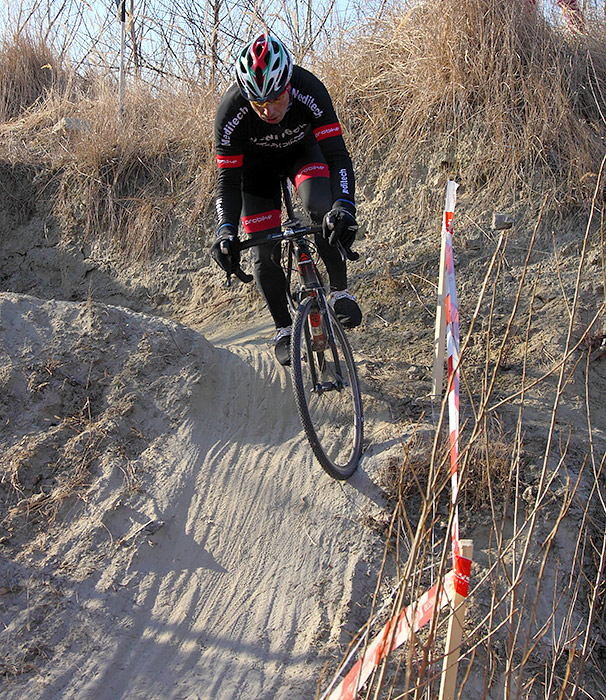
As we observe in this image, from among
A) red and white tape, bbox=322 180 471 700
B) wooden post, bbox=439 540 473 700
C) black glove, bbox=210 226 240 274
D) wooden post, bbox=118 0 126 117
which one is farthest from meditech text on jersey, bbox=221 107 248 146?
wooden post, bbox=118 0 126 117

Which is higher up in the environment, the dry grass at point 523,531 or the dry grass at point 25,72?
the dry grass at point 25,72

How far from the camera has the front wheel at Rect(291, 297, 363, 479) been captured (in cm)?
360

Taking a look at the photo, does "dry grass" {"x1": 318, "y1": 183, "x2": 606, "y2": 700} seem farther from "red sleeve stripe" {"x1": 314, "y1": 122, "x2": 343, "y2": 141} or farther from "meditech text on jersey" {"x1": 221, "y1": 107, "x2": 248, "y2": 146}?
"meditech text on jersey" {"x1": 221, "y1": 107, "x2": 248, "y2": 146}

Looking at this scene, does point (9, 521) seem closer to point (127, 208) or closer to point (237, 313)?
point (237, 313)

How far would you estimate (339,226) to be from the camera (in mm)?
3639

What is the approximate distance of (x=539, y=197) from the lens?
567cm

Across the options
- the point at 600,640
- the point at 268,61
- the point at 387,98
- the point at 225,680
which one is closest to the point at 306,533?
the point at 225,680

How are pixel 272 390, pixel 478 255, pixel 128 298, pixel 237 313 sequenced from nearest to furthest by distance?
1. pixel 272 390
2. pixel 478 255
3. pixel 237 313
4. pixel 128 298

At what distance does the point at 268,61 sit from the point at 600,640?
11.1 ft

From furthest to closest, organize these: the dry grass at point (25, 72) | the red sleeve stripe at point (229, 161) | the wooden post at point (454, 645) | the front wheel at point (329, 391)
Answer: the dry grass at point (25, 72) < the red sleeve stripe at point (229, 161) < the front wheel at point (329, 391) < the wooden post at point (454, 645)

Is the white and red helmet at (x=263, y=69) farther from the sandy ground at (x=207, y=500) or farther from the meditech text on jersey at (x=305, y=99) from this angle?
the sandy ground at (x=207, y=500)

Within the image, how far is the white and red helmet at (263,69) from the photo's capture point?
3.68 meters

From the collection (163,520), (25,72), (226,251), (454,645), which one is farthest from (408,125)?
(25,72)

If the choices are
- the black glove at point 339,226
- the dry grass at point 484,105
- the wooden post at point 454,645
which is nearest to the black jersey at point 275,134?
the black glove at point 339,226
